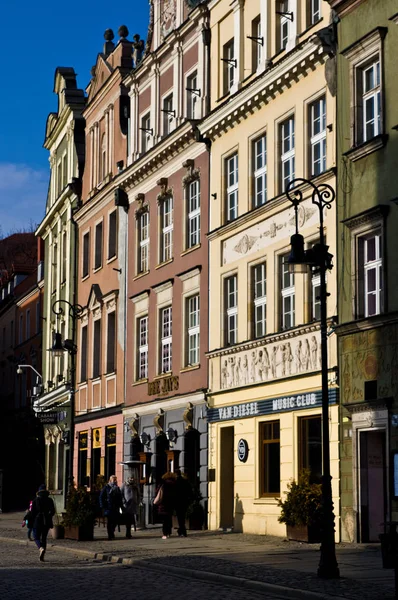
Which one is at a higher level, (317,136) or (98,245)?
(98,245)

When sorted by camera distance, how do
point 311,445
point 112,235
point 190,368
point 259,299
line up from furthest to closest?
point 112,235
point 190,368
point 259,299
point 311,445

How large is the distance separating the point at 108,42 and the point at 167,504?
83.0 ft

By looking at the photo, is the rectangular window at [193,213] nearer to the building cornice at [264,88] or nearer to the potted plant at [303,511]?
the building cornice at [264,88]

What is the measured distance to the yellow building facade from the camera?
29375 millimetres

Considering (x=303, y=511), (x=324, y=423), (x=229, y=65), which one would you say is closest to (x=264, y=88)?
(x=229, y=65)

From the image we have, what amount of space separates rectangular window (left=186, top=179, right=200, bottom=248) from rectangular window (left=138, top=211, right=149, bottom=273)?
4.02 metres

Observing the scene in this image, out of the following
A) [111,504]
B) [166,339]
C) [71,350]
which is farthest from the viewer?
[166,339]

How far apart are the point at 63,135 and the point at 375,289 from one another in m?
31.9

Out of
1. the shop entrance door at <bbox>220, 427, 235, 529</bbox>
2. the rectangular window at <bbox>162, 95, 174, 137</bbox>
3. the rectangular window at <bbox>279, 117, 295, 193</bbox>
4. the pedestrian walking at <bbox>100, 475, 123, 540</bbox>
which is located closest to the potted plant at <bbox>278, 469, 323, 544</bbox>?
the pedestrian walking at <bbox>100, 475, 123, 540</bbox>

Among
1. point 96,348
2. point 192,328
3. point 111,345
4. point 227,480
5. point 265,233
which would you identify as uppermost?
point 265,233

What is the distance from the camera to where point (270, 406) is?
31.3m

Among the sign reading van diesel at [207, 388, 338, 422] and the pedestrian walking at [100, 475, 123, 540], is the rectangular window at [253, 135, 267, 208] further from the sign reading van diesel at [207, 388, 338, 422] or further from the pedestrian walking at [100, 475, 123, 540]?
the pedestrian walking at [100, 475, 123, 540]

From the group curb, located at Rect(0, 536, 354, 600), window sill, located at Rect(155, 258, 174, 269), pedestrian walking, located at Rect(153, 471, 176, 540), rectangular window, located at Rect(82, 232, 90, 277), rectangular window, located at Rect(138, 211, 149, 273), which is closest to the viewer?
curb, located at Rect(0, 536, 354, 600)

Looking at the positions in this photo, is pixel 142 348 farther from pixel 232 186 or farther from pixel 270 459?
pixel 270 459
